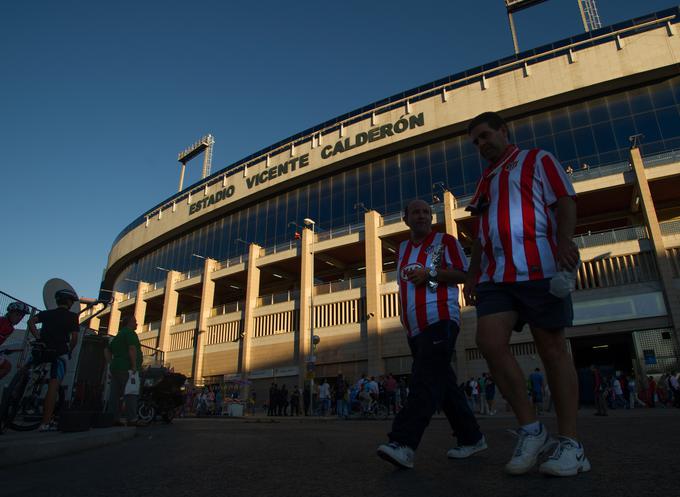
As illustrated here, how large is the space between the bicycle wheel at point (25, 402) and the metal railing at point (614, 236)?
2420 centimetres

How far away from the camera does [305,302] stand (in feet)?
103

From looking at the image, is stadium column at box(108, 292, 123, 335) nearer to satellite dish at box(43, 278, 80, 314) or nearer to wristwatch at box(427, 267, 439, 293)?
satellite dish at box(43, 278, 80, 314)

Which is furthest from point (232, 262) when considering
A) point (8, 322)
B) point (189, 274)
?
point (8, 322)

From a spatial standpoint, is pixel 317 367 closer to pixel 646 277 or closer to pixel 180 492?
pixel 646 277

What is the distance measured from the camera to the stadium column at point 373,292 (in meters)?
27.9

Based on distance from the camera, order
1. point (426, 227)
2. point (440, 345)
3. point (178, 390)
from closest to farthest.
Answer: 1. point (440, 345)
2. point (426, 227)
3. point (178, 390)

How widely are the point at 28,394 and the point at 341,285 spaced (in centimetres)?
2571

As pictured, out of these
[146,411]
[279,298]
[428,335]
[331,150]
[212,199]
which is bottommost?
[146,411]

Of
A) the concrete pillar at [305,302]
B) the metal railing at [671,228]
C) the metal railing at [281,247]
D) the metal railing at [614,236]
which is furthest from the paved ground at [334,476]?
the metal railing at [281,247]

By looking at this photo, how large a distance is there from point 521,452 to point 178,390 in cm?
1037

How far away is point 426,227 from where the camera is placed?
11.2 feet

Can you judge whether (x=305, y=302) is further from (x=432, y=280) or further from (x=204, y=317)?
(x=432, y=280)

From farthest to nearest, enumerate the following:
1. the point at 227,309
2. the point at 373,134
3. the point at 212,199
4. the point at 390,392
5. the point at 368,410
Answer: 1. the point at 212,199
2. the point at 227,309
3. the point at 373,134
4. the point at 390,392
5. the point at 368,410

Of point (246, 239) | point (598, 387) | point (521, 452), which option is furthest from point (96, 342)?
point (246, 239)
